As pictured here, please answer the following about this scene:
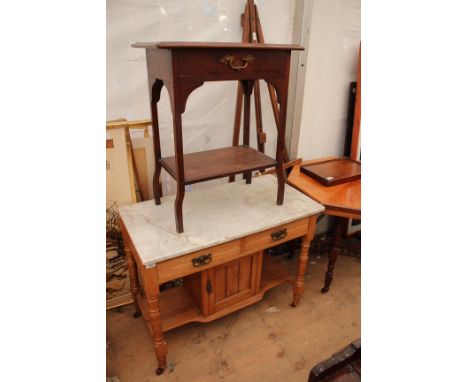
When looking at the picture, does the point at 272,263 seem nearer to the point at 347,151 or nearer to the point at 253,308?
the point at 253,308

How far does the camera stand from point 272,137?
2535 millimetres

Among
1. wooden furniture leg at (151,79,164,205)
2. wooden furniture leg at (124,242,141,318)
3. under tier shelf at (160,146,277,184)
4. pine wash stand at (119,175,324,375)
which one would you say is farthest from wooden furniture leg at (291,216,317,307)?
wooden furniture leg at (124,242,141,318)

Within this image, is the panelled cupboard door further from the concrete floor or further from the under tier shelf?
the under tier shelf

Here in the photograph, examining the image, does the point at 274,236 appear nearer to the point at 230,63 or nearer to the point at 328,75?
the point at 230,63

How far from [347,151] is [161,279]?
6.84 feet

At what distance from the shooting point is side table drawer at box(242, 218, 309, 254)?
1.71 m

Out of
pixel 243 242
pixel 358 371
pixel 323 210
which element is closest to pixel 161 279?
pixel 243 242

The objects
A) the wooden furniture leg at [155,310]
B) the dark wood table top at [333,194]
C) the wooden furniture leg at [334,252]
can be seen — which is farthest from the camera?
the wooden furniture leg at [334,252]

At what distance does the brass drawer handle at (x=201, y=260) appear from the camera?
156cm

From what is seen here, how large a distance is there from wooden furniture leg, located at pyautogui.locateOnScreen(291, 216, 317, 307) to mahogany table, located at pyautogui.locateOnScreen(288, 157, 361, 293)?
6.0 inches

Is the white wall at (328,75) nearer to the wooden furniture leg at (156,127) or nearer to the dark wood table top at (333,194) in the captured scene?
the dark wood table top at (333,194)

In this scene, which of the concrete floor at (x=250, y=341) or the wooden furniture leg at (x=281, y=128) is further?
the concrete floor at (x=250, y=341)

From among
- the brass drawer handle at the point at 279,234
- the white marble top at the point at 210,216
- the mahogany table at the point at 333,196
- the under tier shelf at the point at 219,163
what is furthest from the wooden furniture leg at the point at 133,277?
the mahogany table at the point at 333,196

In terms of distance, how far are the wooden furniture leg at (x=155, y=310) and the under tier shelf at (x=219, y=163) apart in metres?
0.47
